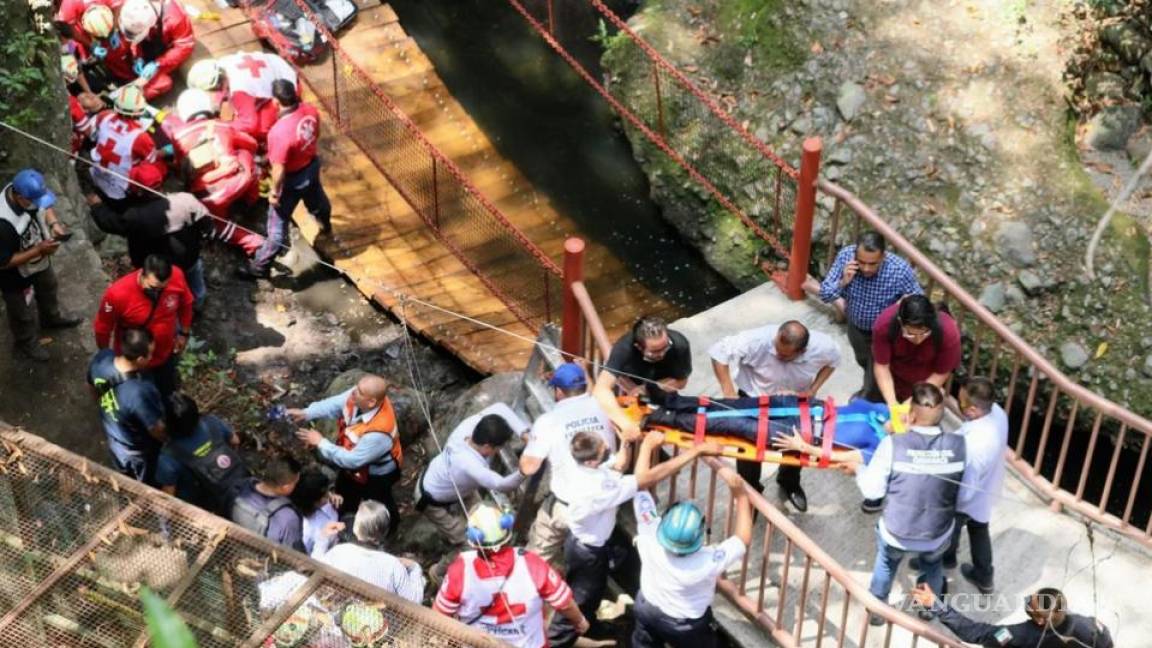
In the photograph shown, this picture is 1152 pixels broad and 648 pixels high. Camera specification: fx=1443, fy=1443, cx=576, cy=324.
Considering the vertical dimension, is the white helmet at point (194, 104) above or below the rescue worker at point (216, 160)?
above

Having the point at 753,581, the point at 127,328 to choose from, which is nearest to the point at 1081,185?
the point at 753,581

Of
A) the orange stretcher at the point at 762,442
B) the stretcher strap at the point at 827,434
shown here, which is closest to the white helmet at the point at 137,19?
the orange stretcher at the point at 762,442

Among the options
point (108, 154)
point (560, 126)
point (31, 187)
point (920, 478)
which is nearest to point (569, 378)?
point (920, 478)

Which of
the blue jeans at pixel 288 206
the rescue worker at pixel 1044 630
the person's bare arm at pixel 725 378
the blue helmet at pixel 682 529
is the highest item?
the blue helmet at pixel 682 529

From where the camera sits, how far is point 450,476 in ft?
26.2

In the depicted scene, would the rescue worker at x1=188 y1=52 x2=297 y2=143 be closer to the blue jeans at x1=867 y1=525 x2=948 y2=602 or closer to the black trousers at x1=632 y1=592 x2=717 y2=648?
the black trousers at x1=632 y1=592 x2=717 y2=648

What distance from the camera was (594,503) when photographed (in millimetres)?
7000

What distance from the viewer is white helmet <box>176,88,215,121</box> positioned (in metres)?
11.3

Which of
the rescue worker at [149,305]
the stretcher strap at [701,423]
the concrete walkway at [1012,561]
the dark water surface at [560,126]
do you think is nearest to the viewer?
the stretcher strap at [701,423]

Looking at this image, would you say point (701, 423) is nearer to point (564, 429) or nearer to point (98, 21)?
→ point (564, 429)

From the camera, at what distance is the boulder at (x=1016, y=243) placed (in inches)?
459

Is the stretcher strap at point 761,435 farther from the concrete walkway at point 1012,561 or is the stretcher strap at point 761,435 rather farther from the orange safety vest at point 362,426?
the orange safety vest at point 362,426

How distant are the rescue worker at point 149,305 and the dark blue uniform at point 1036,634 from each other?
488 centimetres

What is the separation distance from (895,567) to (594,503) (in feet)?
5.15
